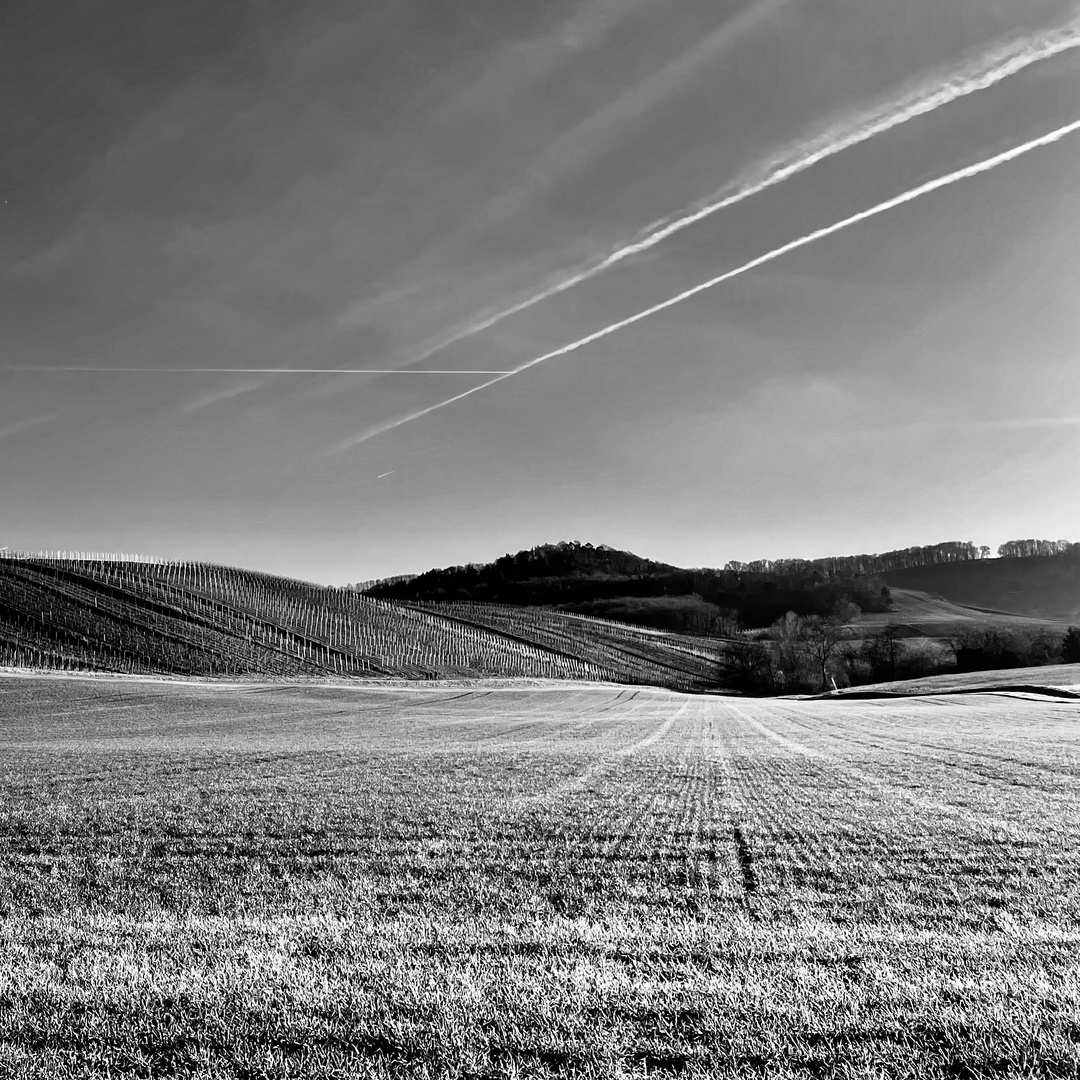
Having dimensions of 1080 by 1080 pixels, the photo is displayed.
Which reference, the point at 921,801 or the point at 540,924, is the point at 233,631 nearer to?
the point at 921,801

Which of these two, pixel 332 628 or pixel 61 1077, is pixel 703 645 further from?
pixel 61 1077

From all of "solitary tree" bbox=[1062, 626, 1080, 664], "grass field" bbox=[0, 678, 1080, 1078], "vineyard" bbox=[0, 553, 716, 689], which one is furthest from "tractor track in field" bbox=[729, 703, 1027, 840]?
"solitary tree" bbox=[1062, 626, 1080, 664]

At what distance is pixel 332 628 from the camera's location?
9625 centimetres

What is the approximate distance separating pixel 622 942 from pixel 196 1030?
2.84 m

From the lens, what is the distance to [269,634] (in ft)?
293

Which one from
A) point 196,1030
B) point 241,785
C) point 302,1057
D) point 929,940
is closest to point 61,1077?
point 196,1030

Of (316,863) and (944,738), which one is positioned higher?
(316,863)

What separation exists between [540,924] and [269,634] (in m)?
89.0

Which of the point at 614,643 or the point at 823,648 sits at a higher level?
the point at 614,643

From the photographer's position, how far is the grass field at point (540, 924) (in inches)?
163

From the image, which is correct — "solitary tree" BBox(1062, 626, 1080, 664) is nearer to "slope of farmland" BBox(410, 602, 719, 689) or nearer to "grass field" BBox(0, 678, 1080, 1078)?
"slope of farmland" BBox(410, 602, 719, 689)

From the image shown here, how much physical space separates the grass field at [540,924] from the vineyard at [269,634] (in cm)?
6906

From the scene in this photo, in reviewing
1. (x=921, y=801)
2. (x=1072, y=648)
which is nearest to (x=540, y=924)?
(x=921, y=801)

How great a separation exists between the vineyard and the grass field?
69064mm
